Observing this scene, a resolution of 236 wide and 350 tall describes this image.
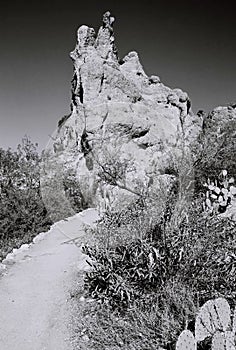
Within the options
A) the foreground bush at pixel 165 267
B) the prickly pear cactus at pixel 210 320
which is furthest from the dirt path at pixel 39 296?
the prickly pear cactus at pixel 210 320

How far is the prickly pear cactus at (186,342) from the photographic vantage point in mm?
3904

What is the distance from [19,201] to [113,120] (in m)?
4.24

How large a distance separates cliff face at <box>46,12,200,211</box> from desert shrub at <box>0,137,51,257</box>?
1422 millimetres

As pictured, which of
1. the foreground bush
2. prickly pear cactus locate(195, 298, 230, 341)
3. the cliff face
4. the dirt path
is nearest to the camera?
prickly pear cactus locate(195, 298, 230, 341)

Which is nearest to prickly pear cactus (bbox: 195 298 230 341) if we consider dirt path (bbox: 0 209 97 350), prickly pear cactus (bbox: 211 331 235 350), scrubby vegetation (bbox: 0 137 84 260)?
prickly pear cactus (bbox: 211 331 235 350)

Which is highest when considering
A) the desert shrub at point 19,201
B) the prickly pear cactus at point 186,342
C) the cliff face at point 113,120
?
the cliff face at point 113,120

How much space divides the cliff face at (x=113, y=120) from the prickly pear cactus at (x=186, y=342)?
7057mm

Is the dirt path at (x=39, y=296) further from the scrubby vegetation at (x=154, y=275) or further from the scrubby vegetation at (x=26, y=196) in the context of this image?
the scrubby vegetation at (x=26, y=196)

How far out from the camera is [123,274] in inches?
219

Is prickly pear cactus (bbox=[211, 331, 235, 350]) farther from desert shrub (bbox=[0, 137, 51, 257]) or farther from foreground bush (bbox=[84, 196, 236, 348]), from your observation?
desert shrub (bbox=[0, 137, 51, 257])

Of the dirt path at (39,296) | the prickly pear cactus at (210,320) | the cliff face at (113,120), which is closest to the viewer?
the prickly pear cactus at (210,320)

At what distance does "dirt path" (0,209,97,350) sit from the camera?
487cm

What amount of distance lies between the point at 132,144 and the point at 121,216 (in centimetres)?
644

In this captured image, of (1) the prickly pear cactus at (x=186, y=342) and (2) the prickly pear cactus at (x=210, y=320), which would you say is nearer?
(1) the prickly pear cactus at (x=186, y=342)
